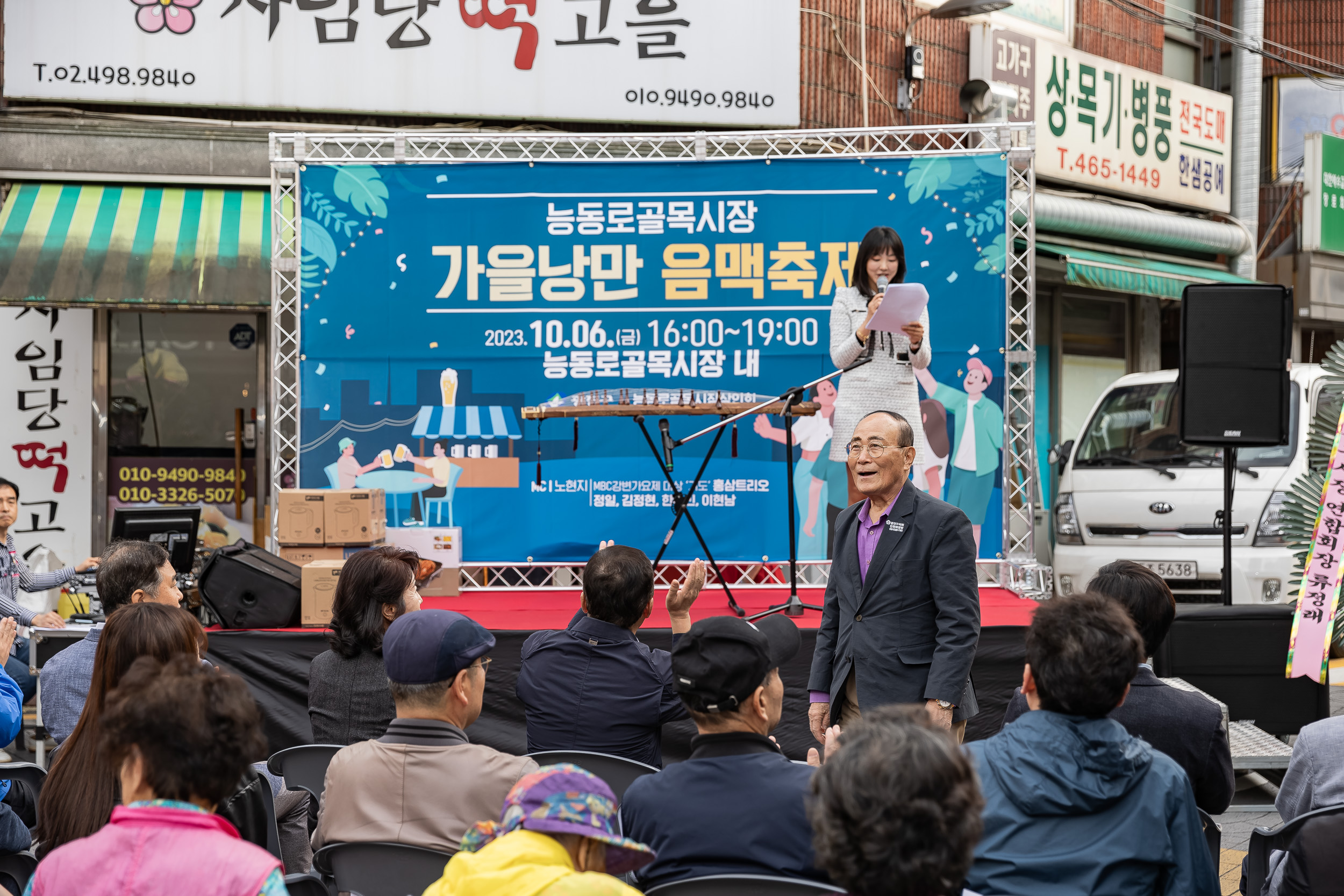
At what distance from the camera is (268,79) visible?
30.2 ft

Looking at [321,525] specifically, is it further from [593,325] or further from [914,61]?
[914,61]

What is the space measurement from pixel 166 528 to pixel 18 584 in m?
0.93

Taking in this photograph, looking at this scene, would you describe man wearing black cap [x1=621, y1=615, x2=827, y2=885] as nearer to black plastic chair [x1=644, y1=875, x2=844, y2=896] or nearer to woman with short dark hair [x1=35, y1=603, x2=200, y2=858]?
black plastic chair [x1=644, y1=875, x2=844, y2=896]

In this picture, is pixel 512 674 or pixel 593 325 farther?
pixel 593 325

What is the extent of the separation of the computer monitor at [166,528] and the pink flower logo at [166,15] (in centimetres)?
454

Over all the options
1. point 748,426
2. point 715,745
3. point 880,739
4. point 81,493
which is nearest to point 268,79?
point 81,493

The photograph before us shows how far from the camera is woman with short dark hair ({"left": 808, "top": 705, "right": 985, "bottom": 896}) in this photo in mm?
1608

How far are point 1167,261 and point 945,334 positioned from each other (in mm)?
6846

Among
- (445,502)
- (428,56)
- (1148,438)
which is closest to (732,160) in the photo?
(445,502)

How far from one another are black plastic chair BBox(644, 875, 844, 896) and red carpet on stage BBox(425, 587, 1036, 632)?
11.1ft

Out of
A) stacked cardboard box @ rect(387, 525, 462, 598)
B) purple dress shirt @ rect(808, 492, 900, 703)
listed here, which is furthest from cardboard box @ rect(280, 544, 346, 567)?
purple dress shirt @ rect(808, 492, 900, 703)

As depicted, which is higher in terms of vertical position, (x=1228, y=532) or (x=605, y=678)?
(x=1228, y=532)

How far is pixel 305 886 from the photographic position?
8.27 ft

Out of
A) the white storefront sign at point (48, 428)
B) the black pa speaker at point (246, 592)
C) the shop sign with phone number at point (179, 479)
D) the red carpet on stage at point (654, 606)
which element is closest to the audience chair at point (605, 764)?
the red carpet on stage at point (654, 606)
